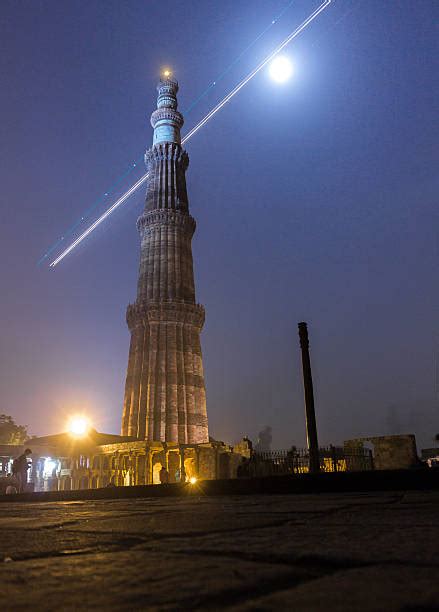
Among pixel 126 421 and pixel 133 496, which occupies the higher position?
pixel 126 421

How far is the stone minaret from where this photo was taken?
31.2m

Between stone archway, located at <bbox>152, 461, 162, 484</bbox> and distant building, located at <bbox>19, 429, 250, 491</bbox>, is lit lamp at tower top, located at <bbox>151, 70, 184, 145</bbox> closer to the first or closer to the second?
distant building, located at <bbox>19, 429, 250, 491</bbox>

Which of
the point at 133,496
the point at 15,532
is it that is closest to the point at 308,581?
the point at 15,532

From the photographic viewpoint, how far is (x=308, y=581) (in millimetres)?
896

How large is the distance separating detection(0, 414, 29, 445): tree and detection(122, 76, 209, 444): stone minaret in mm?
23961

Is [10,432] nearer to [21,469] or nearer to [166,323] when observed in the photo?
[166,323]

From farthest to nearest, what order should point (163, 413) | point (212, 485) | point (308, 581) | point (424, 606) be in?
point (163, 413) → point (212, 485) → point (308, 581) → point (424, 606)

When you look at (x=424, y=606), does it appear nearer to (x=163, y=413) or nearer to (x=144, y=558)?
(x=144, y=558)

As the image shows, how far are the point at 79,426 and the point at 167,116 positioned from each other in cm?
2763

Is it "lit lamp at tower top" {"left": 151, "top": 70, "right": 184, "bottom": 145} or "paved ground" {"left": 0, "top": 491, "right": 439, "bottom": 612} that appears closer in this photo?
"paved ground" {"left": 0, "top": 491, "right": 439, "bottom": 612}

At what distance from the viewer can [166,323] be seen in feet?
109

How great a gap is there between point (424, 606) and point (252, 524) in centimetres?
138

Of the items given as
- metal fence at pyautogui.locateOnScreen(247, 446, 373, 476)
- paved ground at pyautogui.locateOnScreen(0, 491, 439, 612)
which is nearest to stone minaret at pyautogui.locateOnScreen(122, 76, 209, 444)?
metal fence at pyautogui.locateOnScreen(247, 446, 373, 476)

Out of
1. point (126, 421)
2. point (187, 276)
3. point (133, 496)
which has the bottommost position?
point (133, 496)
